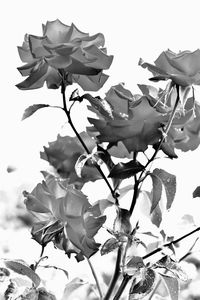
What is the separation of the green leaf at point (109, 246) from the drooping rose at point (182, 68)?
0.16 metres

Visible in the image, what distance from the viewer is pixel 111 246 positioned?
55cm

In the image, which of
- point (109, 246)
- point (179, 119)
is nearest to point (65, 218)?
point (109, 246)

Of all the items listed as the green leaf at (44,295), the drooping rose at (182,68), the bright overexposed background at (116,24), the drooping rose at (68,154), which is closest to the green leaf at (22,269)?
the green leaf at (44,295)

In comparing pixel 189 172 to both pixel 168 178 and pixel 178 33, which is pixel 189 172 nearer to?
pixel 168 178

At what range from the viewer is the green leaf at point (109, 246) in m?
0.55

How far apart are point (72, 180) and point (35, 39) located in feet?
0.53

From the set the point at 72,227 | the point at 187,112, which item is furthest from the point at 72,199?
the point at 187,112

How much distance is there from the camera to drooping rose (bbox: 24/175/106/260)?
0.55 metres

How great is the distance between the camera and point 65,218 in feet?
1.83

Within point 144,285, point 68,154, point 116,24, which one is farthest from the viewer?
point 116,24

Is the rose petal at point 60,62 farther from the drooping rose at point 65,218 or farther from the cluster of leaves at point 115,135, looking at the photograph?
the drooping rose at point 65,218

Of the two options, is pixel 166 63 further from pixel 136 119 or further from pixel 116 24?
pixel 116 24

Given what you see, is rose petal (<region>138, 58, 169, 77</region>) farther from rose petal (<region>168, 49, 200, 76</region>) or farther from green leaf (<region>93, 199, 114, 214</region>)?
green leaf (<region>93, 199, 114, 214</region>)

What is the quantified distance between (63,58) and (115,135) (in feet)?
0.29
